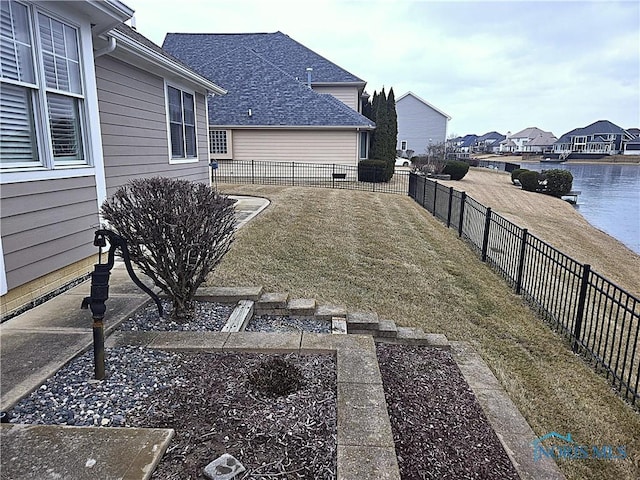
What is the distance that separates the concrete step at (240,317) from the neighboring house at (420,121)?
4125 centimetres

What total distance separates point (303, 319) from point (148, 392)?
2.02 meters

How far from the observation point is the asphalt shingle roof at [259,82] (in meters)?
20.3

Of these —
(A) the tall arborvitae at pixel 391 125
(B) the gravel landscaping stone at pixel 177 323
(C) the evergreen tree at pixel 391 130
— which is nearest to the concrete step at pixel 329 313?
(B) the gravel landscaping stone at pixel 177 323

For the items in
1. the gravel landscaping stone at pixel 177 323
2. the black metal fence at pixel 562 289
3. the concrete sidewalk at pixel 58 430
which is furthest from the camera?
the black metal fence at pixel 562 289

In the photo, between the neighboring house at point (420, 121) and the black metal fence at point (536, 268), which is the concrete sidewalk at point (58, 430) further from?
the neighboring house at point (420, 121)

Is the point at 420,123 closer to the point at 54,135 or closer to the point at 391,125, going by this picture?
the point at 391,125

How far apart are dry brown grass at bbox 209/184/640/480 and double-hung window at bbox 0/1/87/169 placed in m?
2.28

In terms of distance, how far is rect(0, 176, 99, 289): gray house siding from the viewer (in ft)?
12.7

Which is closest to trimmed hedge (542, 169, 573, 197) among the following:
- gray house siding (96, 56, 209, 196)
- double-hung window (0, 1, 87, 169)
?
gray house siding (96, 56, 209, 196)

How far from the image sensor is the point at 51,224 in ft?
14.5

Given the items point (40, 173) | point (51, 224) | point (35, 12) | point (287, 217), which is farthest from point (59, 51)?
point (287, 217)

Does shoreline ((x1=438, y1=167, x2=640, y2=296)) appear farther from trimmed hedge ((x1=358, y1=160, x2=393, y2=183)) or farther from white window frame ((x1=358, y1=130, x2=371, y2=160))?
white window frame ((x1=358, y1=130, x2=371, y2=160))

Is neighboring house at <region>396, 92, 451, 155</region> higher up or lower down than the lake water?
higher up

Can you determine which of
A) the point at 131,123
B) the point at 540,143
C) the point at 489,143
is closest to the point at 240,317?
the point at 131,123
